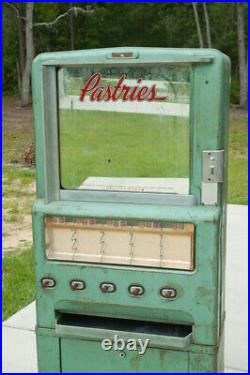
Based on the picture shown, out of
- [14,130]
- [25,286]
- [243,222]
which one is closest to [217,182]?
[25,286]

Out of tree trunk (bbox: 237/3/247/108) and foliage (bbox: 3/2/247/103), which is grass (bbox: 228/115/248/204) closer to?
tree trunk (bbox: 237/3/247/108)

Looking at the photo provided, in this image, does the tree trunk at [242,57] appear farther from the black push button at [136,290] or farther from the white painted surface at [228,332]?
the black push button at [136,290]

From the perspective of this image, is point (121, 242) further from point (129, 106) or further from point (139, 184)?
point (129, 106)

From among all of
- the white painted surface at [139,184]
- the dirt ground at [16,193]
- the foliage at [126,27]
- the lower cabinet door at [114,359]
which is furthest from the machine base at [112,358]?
the foliage at [126,27]

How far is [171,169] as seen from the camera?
213 centimetres

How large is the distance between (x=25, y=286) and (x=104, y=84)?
239 centimetres

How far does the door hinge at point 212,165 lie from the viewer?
6.70ft

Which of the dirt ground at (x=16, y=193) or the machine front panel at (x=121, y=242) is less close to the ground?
the machine front panel at (x=121, y=242)

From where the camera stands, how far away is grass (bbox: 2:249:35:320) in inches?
150

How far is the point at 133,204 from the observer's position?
7.06 ft

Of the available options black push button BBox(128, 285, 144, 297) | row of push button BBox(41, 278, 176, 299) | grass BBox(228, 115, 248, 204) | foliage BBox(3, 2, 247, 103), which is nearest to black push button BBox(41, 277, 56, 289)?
row of push button BBox(41, 278, 176, 299)

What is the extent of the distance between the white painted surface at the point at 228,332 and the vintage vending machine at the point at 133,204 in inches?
31.5

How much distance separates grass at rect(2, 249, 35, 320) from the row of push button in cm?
155

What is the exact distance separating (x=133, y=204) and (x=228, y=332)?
159 cm
